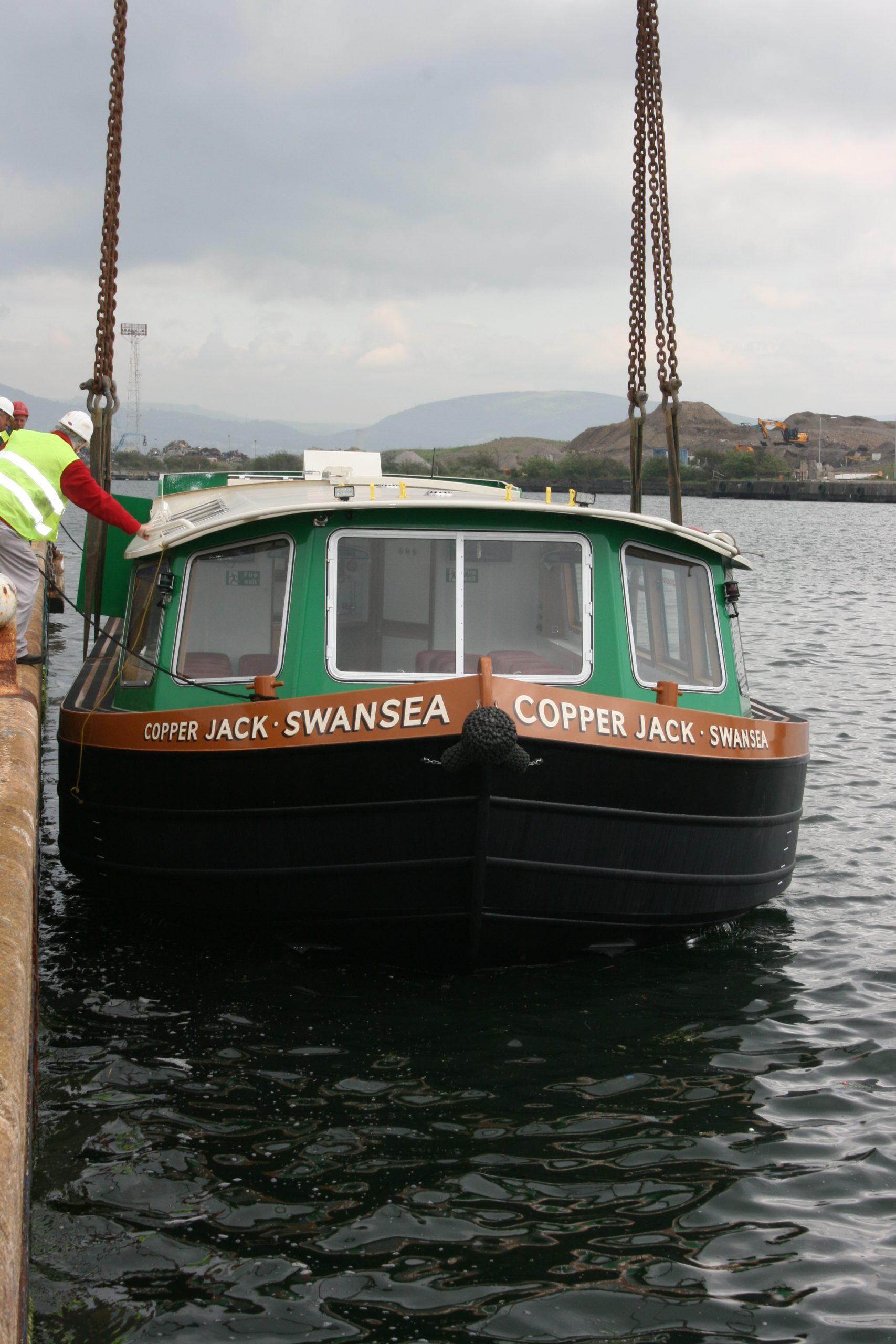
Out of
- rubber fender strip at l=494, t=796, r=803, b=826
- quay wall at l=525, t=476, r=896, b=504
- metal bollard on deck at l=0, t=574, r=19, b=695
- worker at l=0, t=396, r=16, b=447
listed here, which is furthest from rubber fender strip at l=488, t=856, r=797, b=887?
quay wall at l=525, t=476, r=896, b=504

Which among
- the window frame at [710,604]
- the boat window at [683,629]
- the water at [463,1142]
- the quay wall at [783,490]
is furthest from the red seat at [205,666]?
the quay wall at [783,490]

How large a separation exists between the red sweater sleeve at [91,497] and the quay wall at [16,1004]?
1913mm

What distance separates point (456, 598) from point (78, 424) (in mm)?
3472

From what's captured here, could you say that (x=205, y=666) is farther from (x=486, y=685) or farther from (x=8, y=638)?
(x=486, y=685)

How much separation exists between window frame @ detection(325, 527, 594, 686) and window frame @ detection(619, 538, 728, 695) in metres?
0.23

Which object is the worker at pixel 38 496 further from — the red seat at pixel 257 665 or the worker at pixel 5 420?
the worker at pixel 5 420

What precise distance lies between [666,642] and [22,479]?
441 centimetres

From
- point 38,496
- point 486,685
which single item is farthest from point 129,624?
point 486,685

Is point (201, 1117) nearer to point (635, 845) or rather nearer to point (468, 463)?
point (635, 845)

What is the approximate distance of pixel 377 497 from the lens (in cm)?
833

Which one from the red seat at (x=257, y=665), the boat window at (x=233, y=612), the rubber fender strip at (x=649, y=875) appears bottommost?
the rubber fender strip at (x=649, y=875)

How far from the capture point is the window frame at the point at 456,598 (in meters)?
7.26

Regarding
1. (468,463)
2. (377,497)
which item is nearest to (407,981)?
(377,497)

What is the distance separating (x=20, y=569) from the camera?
884cm
